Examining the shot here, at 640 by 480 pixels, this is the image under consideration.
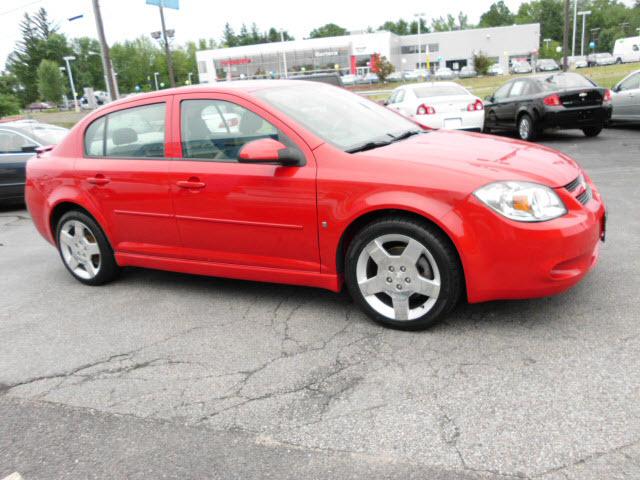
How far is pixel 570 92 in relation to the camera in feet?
39.4

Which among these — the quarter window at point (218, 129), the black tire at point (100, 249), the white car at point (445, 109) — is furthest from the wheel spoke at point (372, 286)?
the white car at point (445, 109)

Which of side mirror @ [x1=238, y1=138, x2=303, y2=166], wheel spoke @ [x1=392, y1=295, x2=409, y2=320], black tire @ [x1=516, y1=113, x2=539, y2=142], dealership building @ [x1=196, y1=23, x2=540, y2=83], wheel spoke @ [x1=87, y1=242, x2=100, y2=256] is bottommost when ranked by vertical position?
black tire @ [x1=516, y1=113, x2=539, y2=142]

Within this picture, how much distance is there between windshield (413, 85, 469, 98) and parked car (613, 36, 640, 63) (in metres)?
59.7

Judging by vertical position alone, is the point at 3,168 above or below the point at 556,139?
above

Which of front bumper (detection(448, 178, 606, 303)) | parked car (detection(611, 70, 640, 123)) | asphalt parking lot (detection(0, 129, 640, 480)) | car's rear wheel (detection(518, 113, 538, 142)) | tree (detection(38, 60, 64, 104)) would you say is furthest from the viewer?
tree (detection(38, 60, 64, 104))

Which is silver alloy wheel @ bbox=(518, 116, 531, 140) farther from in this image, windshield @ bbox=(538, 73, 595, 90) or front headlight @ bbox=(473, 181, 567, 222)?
front headlight @ bbox=(473, 181, 567, 222)

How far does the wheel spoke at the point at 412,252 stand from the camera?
346cm

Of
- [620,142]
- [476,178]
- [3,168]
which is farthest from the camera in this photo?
[620,142]

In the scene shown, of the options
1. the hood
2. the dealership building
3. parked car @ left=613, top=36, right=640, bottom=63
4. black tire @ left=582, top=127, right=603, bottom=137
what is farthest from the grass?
the dealership building

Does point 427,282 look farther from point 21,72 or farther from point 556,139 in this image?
point 21,72

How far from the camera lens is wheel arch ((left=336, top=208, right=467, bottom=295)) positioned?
341 cm

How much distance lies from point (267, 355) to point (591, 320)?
2004 millimetres

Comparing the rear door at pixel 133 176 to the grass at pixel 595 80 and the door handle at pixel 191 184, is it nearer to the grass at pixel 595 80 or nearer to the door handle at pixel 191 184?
the door handle at pixel 191 184

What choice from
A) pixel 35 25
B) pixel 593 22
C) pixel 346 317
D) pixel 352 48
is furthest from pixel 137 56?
pixel 346 317
